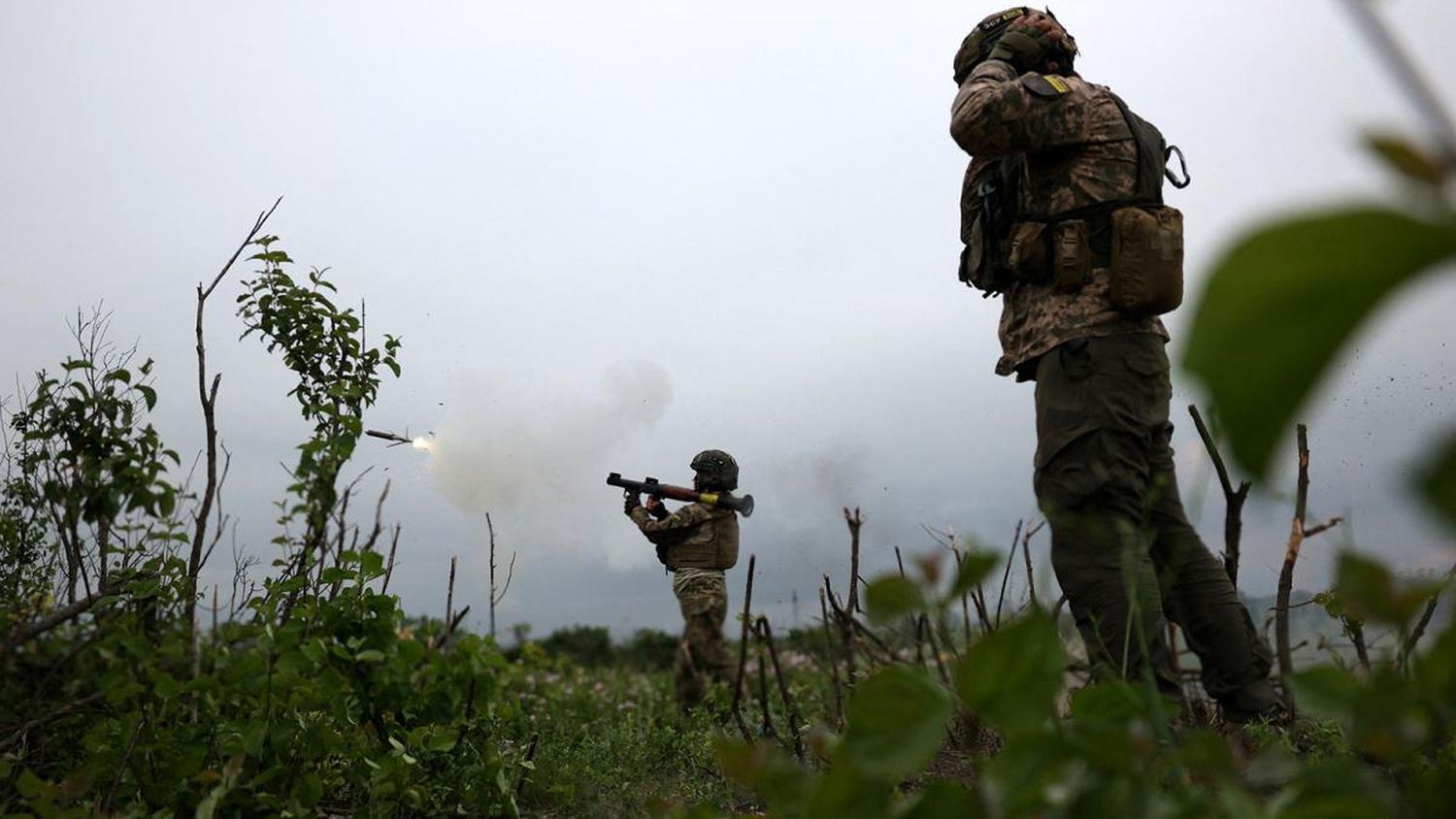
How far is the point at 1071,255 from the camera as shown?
320cm

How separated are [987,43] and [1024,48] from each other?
0.26 metres

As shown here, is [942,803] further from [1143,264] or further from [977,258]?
[977,258]

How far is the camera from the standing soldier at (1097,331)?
118 inches

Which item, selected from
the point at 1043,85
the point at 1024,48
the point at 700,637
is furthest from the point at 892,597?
the point at 700,637

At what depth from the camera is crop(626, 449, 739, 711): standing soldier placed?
6.83 m

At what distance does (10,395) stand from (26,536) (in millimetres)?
448

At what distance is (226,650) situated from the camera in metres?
2.08

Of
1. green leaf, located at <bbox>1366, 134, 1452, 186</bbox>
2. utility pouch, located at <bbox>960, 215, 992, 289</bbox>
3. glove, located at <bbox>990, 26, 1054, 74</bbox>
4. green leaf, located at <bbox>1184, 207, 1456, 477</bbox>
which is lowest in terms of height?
green leaf, located at <bbox>1184, 207, 1456, 477</bbox>

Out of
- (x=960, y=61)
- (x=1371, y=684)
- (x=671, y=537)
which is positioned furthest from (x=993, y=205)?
(x=671, y=537)

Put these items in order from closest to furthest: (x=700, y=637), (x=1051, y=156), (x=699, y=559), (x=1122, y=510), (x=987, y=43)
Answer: (x=1122, y=510), (x=1051, y=156), (x=987, y=43), (x=700, y=637), (x=699, y=559)

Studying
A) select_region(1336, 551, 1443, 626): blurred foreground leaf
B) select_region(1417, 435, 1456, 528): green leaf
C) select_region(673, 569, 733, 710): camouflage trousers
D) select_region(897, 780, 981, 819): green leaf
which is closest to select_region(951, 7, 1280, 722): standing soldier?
select_region(897, 780, 981, 819): green leaf

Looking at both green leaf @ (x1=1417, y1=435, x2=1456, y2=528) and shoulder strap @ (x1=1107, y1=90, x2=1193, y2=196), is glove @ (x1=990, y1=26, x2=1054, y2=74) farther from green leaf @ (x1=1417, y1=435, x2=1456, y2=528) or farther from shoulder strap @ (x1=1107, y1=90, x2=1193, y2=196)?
green leaf @ (x1=1417, y1=435, x2=1456, y2=528)

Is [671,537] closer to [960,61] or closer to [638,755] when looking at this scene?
[638,755]

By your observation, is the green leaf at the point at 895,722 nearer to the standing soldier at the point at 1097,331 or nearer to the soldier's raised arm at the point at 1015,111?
the standing soldier at the point at 1097,331
